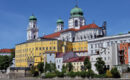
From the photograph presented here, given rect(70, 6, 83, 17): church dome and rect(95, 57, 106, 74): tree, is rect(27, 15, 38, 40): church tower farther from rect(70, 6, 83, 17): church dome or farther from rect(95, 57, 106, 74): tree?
rect(95, 57, 106, 74): tree

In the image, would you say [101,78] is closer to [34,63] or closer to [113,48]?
[113,48]

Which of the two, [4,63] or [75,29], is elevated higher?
[75,29]

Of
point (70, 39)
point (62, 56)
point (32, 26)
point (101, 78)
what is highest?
point (32, 26)

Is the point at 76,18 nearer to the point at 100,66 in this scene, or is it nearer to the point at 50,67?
the point at 50,67

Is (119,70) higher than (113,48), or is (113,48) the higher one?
(113,48)

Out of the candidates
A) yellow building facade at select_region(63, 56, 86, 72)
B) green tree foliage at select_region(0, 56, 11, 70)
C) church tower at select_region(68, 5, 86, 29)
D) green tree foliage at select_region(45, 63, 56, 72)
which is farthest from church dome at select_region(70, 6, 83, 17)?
yellow building facade at select_region(63, 56, 86, 72)

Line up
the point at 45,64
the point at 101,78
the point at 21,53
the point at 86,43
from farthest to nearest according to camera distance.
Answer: the point at 21,53 < the point at 86,43 < the point at 45,64 < the point at 101,78

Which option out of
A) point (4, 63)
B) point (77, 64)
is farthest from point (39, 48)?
point (77, 64)

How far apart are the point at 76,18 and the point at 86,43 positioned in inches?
991

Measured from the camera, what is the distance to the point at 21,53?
118m

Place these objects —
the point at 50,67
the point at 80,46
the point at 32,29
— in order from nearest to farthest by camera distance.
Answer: the point at 50,67
the point at 80,46
the point at 32,29

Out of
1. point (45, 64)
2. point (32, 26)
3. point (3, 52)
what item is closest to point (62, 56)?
point (45, 64)

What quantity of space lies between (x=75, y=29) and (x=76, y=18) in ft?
28.8

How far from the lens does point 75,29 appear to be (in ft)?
414
